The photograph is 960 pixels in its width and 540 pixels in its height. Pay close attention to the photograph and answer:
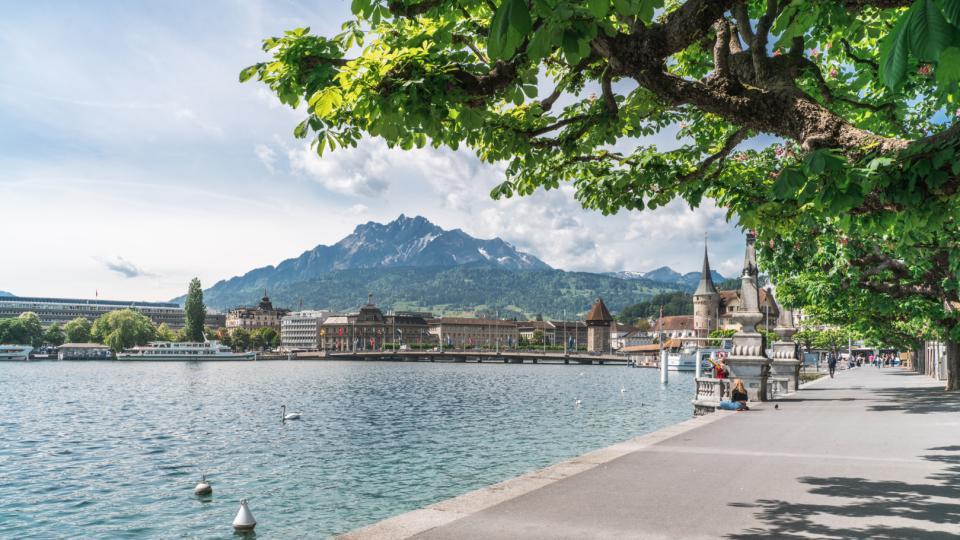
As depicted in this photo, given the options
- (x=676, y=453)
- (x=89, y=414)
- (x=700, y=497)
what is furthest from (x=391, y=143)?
(x=89, y=414)

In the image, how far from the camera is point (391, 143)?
8.71 m

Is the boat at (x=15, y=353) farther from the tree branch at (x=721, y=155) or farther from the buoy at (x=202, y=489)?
the tree branch at (x=721, y=155)

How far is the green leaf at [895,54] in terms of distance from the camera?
2606 millimetres

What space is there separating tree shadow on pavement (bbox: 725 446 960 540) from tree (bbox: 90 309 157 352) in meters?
193

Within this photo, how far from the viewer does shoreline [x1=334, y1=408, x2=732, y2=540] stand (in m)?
7.57

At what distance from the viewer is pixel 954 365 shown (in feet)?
108

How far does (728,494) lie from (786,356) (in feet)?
100

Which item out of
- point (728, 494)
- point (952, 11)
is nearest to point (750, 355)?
point (728, 494)

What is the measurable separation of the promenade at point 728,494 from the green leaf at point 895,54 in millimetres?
5794

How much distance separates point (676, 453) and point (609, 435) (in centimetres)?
1692

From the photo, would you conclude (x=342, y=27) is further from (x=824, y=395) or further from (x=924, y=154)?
(x=824, y=395)

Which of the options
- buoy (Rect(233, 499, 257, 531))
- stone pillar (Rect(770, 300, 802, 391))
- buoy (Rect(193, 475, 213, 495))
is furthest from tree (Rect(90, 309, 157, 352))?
buoy (Rect(233, 499, 257, 531))

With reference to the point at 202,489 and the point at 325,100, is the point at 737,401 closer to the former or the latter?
the point at 202,489

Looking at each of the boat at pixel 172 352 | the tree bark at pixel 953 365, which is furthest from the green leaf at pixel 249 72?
the boat at pixel 172 352
